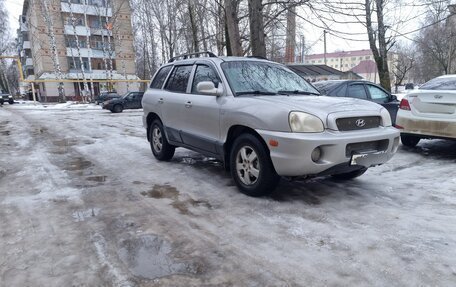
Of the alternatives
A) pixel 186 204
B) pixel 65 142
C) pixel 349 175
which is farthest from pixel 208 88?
pixel 65 142

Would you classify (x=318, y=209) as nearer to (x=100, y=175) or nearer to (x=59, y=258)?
(x=59, y=258)

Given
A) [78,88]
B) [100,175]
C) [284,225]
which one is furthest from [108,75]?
[284,225]

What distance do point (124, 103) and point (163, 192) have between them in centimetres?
2169

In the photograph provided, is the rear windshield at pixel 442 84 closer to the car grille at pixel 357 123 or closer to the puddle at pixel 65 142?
the car grille at pixel 357 123

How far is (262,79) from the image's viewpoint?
498 centimetres

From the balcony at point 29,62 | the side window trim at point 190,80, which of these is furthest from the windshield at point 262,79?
the balcony at point 29,62

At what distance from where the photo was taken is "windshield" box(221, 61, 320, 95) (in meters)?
4.77

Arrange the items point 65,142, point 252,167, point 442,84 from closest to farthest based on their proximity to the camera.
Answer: point 252,167 < point 442,84 < point 65,142

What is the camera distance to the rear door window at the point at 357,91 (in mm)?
8188

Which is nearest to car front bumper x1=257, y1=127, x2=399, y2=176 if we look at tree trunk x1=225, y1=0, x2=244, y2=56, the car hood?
the car hood

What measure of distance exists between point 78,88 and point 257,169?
46.6 metres

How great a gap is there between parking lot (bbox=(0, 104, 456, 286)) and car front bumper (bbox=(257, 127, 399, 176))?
1.52 feet

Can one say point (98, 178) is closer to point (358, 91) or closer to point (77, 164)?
point (77, 164)

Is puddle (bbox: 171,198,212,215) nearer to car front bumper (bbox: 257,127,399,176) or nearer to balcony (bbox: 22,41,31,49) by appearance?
car front bumper (bbox: 257,127,399,176)
